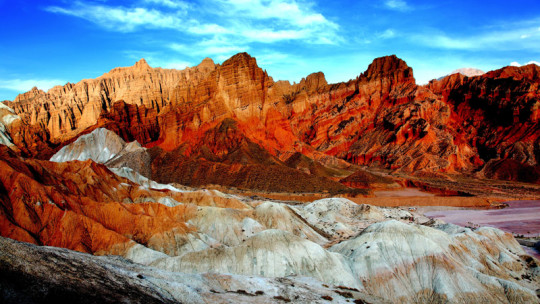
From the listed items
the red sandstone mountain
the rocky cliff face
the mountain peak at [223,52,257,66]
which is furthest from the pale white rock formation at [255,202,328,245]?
the rocky cliff face

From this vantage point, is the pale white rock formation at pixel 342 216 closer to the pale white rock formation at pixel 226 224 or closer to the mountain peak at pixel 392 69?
the pale white rock formation at pixel 226 224

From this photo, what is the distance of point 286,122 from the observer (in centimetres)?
15888

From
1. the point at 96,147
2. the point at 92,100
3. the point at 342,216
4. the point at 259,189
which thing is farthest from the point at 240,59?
the point at 342,216

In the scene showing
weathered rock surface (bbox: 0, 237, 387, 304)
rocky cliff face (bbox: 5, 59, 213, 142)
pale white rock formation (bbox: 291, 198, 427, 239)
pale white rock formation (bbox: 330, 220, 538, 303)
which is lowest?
pale white rock formation (bbox: 291, 198, 427, 239)

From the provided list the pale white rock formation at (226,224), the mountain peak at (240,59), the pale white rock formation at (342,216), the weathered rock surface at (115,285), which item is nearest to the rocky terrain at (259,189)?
the weathered rock surface at (115,285)

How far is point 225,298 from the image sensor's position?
2305cm

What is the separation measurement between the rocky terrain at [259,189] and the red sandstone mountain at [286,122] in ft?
2.45

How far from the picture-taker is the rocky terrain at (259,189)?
2789 cm

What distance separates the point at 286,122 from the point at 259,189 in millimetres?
56843

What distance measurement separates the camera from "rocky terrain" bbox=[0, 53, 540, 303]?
91.5ft

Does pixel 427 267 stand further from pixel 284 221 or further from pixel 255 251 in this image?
pixel 284 221

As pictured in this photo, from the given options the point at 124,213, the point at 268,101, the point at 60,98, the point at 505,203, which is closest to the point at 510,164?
the point at 505,203

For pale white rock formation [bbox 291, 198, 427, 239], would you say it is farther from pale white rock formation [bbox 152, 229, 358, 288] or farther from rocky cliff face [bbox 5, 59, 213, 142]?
rocky cliff face [bbox 5, 59, 213, 142]

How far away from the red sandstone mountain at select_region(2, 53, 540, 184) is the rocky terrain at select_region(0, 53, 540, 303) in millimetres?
745
